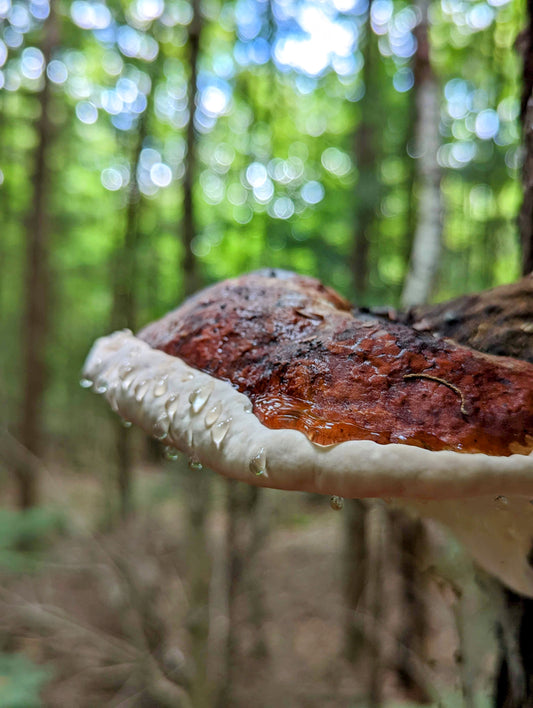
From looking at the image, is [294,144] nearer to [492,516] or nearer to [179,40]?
[179,40]

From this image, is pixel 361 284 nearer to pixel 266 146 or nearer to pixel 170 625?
pixel 266 146

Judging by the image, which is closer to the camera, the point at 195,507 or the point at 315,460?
the point at 315,460

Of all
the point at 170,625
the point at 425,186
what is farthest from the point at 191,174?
the point at 170,625

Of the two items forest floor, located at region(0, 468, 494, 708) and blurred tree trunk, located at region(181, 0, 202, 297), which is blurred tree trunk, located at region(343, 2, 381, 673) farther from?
blurred tree trunk, located at region(181, 0, 202, 297)

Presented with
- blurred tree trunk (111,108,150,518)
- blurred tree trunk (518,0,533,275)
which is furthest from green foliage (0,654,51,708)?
blurred tree trunk (518,0,533,275)

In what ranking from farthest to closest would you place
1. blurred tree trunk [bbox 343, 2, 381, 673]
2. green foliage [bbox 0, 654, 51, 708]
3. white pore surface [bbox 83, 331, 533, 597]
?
blurred tree trunk [bbox 343, 2, 381, 673] → green foliage [bbox 0, 654, 51, 708] → white pore surface [bbox 83, 331, 533, 597]

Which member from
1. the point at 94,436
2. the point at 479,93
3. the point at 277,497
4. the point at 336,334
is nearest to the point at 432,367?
the point at 336,334
